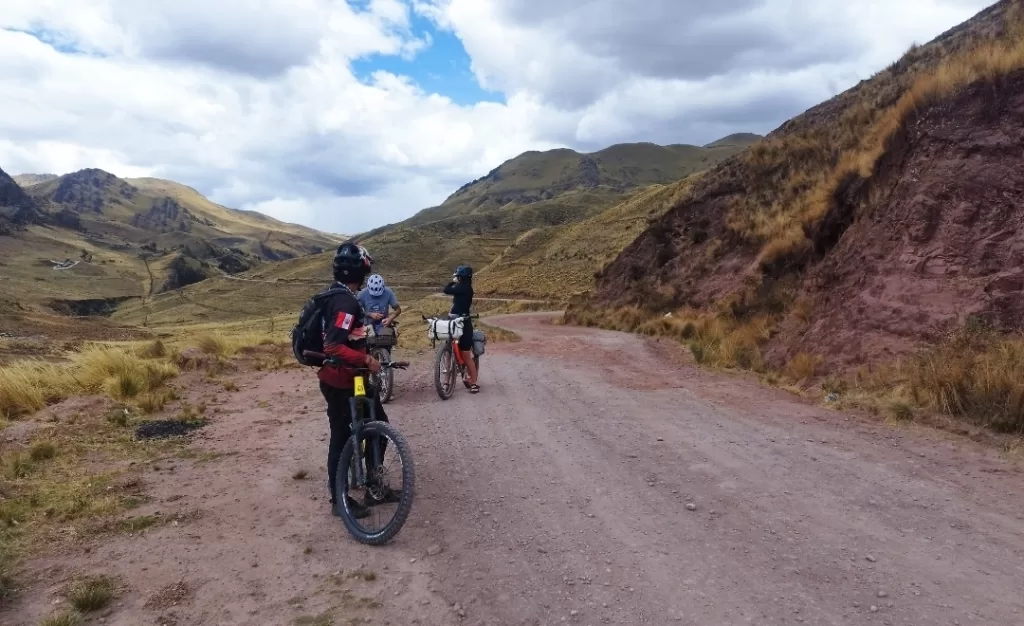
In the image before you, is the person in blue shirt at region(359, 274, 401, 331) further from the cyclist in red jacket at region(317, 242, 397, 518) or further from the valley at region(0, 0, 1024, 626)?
the cyclist in red jacket at region(317, 242, 397, 518)

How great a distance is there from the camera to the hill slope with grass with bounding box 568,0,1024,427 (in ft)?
26.4

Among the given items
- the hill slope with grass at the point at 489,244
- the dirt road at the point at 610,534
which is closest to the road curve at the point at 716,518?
the dirt road at the point at 610,534

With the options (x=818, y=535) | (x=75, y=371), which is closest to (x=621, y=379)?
(x=818, y=535)

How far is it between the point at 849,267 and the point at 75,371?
44.0 feet

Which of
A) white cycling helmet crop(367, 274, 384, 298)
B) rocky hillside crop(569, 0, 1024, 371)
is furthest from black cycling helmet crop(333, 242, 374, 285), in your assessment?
rocky hillside crop(569, 0, 1024, 371)

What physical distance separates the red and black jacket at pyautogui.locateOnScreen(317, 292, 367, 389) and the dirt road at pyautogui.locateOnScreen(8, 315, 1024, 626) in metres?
1.26

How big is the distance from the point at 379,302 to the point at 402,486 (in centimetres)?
448

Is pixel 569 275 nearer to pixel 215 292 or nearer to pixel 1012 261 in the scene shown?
pixel 1012 261

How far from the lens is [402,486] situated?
4887 mm

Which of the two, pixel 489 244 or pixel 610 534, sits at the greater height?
pixel 489 244

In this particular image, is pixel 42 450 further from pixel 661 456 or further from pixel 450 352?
pixel 661 456

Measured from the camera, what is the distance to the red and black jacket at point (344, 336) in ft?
16.1

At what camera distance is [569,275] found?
5906 cm

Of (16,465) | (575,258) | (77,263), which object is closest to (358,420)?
(16,465)
